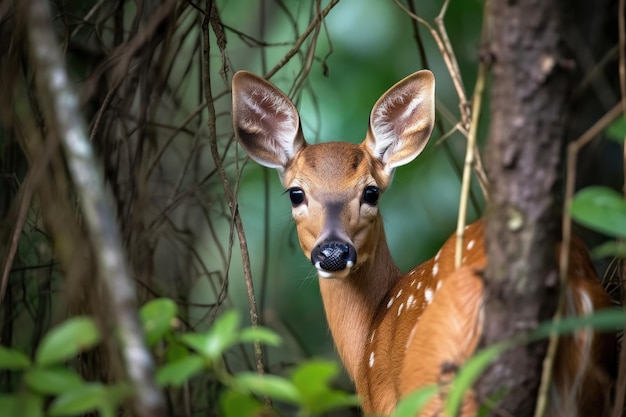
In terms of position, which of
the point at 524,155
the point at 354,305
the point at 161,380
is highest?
the point at 524,155

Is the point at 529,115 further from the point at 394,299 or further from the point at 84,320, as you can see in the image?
the point at 394,299

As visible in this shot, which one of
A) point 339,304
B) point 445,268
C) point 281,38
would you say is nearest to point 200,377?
point 339,304

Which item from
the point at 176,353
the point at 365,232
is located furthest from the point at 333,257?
the point at 176,353

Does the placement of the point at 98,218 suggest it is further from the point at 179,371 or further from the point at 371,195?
the point at 371,195

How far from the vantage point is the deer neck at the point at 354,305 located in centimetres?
401

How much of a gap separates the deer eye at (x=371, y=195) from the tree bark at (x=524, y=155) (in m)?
1.81

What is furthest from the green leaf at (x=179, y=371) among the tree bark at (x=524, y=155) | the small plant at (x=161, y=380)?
the tree bark at (x=524, y=155)

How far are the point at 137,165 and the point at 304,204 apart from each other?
0.72m

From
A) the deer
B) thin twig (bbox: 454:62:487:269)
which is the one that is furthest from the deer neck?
thin twig (bbox: 454:62:487:269)

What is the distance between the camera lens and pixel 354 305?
4.02 m

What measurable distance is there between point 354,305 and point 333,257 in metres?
0.47

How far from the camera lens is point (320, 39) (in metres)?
6.86

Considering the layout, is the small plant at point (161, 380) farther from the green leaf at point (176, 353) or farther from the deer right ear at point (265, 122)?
the deer right ear at point (265, 122)

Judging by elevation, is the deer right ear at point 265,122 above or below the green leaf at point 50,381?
above
